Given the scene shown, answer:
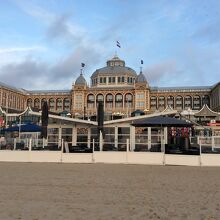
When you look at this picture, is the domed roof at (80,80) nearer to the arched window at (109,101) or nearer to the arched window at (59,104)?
the arched window at (109,101)

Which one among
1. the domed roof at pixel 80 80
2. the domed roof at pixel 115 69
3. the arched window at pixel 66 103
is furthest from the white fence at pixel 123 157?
the arched window at pixel 66 103

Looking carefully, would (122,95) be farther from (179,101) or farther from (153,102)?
(179,101)

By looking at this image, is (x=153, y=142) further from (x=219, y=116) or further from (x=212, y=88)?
(x=212, y=88)

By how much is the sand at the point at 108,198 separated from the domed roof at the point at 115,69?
12221 cm

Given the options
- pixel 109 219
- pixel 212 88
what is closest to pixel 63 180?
pixel 109 219

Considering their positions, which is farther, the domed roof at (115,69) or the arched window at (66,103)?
the arched window at (66,103)

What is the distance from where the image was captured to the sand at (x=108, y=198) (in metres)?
7.26

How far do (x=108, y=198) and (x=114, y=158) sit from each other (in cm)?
1167

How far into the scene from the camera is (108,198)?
29.8 ft

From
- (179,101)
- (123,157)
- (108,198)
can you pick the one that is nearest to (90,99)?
(179,101)

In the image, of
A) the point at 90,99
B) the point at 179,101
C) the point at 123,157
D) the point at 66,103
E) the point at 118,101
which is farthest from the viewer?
the point at 66,103

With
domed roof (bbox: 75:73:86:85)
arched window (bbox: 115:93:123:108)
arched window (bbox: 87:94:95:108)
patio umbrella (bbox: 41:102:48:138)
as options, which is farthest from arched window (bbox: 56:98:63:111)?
patio umbrella (bbox: 41:102:48:138)

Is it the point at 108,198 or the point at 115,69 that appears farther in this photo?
the point at 115,69

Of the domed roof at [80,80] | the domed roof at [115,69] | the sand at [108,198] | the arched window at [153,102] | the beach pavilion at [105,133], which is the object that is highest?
the domed roof at [115,69]
